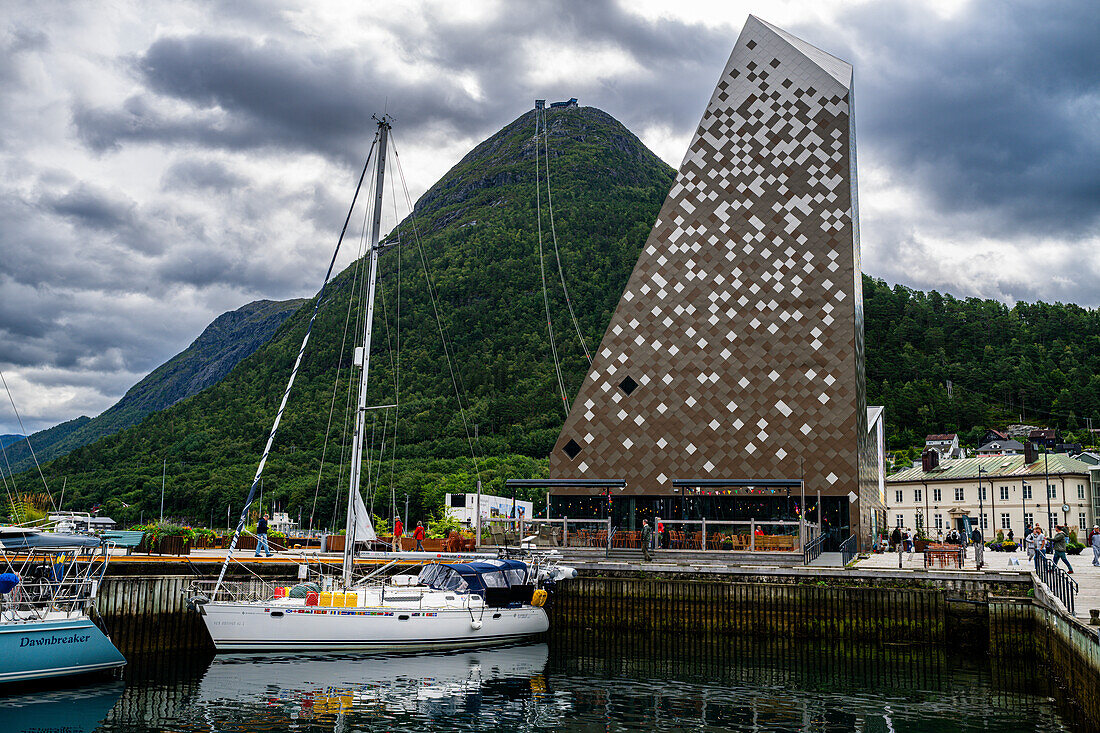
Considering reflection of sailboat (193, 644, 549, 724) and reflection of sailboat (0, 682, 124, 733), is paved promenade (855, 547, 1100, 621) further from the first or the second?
reflection of sailboat (0, 682, 124, 733)

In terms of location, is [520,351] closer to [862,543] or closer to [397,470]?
[397,470]

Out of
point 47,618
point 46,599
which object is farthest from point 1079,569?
point 46,599

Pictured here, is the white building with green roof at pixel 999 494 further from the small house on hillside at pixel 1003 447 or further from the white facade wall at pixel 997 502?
the small house on hillside at pixel 1003 447

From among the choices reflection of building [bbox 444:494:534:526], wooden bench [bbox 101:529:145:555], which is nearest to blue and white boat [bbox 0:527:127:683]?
wooden bench [bbox 101:529:145:555]

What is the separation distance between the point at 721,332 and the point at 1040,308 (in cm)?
16325

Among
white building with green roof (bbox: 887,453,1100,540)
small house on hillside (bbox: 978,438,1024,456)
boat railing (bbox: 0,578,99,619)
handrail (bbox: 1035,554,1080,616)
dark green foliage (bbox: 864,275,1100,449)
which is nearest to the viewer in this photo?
handrail (bbox: 1035,554,1080,616)

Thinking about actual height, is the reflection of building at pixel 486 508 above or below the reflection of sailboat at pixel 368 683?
above

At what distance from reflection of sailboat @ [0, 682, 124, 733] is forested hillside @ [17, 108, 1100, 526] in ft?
255

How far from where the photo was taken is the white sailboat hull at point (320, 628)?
24.1 meters

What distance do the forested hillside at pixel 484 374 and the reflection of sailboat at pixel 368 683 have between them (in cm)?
7413

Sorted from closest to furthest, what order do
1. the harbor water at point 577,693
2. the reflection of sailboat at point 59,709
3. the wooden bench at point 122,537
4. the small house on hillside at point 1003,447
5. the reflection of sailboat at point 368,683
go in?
the reflection of sailboat at point 59,709 → the harbor water at point 577,693 → the reflection of sailboat at point 368,683 → the wooden bench at point 122,537 → the small house on hillside at point 1003,447

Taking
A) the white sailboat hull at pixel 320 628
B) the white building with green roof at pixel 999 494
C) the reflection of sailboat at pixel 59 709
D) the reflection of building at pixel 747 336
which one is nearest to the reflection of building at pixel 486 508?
the reflection of building at pixel 747 336

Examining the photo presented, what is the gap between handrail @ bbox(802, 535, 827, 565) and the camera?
30.0 meters

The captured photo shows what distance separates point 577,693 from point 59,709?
11.2 metres
